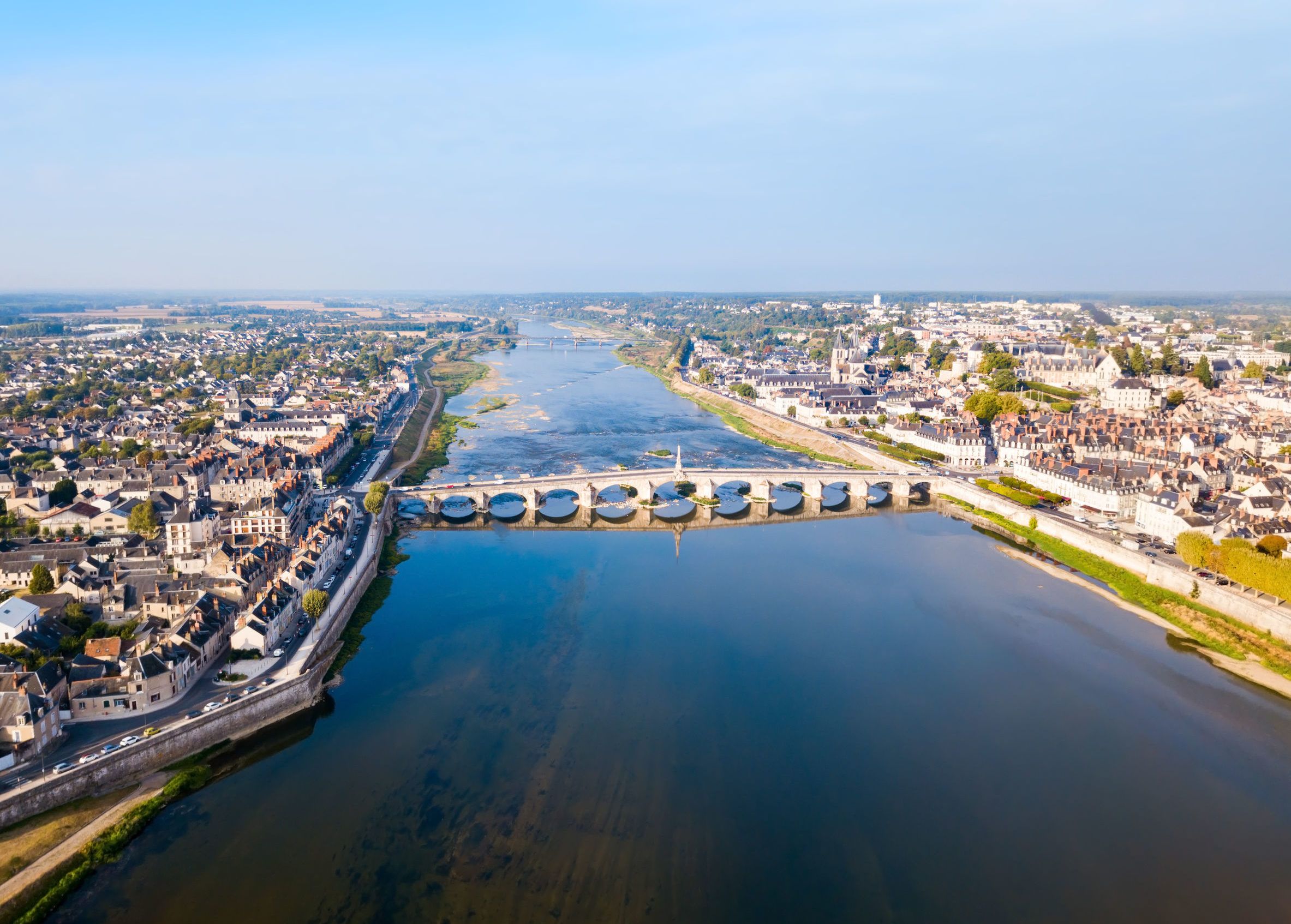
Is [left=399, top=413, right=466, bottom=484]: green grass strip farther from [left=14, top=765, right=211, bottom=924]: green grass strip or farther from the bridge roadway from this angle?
[left=14, top=765, right=211, bottom=924]: green grass strip

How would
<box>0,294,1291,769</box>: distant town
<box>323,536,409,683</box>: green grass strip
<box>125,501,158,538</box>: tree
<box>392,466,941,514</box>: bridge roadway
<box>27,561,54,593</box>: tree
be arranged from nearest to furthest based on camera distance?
<box>0,294,1291,769</box>: distant town
<box>323,536,409,683</box>: green grass strip
<box>27,561,54,593</box>: tree
<box>125,501,158,538</box>: tree
<box>392,466,941,514</box>: bridge roadway

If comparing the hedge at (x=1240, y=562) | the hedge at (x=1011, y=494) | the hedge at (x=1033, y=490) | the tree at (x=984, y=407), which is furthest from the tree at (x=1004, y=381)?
the hedge at (x=1240, y=562)

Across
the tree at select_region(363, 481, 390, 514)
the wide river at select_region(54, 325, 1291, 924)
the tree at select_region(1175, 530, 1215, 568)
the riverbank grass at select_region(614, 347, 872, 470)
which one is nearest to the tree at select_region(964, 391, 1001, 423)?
the riverbank grass at select_region(614, 347, 872, 470)

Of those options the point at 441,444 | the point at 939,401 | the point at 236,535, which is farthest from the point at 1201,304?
the point at 236,535

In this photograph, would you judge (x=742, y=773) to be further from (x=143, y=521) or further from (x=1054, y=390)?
(x=1054, y=390)

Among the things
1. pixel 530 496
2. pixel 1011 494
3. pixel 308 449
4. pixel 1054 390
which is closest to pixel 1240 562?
pixel 1011 494

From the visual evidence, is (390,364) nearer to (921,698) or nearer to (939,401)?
(939,401)
